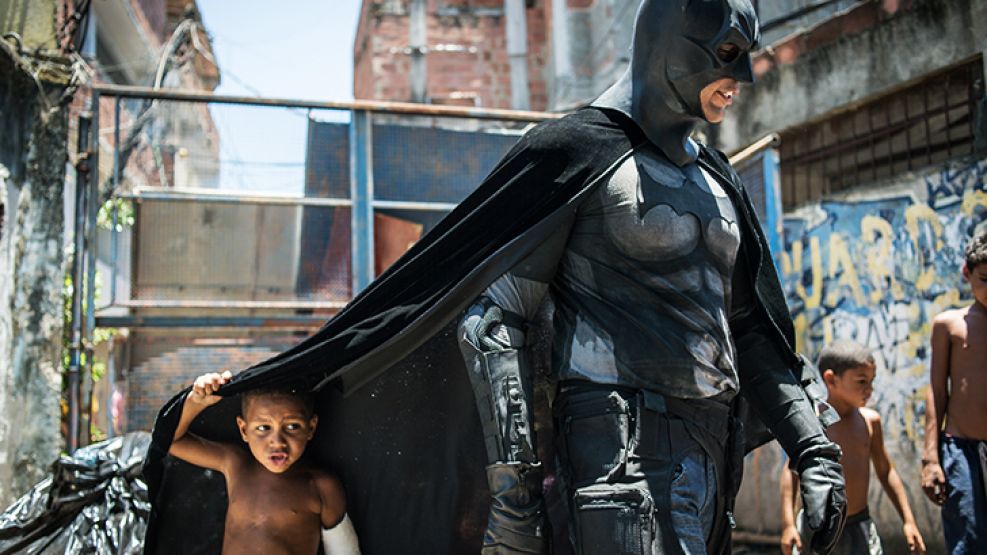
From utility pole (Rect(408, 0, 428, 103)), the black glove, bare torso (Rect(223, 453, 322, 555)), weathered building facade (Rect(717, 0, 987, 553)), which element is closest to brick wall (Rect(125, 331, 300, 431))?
bare torso (Rect(223, 453, 322, 555))

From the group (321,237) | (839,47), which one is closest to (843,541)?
(321,237)

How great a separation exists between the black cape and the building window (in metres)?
5.61

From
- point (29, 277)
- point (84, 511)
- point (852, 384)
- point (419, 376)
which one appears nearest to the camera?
point (419, 376)

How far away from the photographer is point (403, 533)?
3.67 m

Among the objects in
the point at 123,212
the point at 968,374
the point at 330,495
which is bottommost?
the point at 330,495

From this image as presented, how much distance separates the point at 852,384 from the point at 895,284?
3.46 meters

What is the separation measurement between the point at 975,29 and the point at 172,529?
6702 mm

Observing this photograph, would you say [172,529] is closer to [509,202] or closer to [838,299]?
[509,202]

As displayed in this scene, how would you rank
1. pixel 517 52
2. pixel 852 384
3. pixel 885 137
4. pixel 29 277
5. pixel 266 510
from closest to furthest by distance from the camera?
pixel 266 510 < pixel 852 384 < pixel 29 277 < pixel 885 137 < pixel 517 52

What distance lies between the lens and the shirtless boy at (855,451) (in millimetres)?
5340

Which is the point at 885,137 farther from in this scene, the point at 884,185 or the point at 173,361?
the point at 173,361

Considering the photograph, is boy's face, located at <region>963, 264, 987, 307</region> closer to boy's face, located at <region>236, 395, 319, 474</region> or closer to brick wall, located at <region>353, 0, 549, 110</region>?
boy's face, located at <region>236, 395, 319, 474</region>

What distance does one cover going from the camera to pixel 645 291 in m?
2.92

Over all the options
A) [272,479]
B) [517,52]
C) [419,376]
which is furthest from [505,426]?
Result: [517,52]
